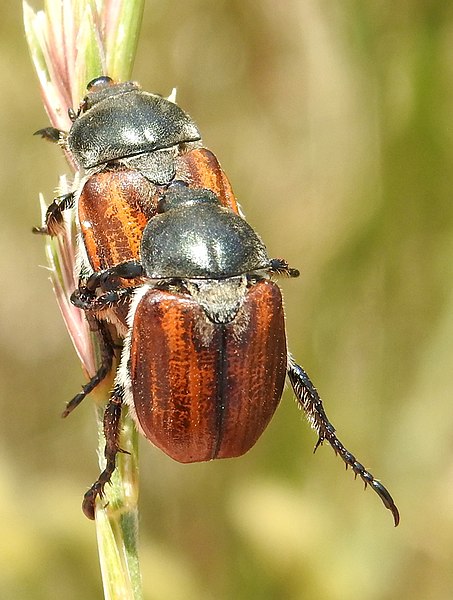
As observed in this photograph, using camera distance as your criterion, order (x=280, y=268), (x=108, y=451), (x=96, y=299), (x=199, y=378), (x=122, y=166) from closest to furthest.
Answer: (x=108, y=451), (x=199, y=378), (x=96, y=299), (x=280, y=268), (x=122, y=166)

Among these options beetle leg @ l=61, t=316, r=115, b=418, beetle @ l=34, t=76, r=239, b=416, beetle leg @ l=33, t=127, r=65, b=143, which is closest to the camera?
beetle leg @ l=61, t=316, r=115, b=418

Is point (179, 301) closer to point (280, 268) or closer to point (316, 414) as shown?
point (280, 268)

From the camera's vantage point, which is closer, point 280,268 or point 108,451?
point 108,451

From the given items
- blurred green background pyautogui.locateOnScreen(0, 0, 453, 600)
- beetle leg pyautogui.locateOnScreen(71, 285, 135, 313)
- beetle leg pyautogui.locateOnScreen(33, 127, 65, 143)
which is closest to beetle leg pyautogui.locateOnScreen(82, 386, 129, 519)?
beetle leg pyautogui.locateOnScreen(71, 285, 135, 313)

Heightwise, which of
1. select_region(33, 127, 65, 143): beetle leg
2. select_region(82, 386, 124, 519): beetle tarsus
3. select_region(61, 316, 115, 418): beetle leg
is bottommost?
select_region(82, 386, 124, 519): beetle tarsus

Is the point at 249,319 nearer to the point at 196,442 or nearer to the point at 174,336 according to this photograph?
Result: the point at 174,336

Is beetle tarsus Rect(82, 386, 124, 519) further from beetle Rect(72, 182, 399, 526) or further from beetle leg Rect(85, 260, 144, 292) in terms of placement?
beetle leg Rect(85, 260, 144, 292)

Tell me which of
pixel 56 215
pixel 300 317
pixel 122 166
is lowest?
pixel 300 317

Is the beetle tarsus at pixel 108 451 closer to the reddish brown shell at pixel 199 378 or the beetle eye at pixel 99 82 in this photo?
the reddish brown shell at pixel 199 378

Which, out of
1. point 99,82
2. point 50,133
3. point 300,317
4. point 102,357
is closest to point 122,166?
point 50,133
